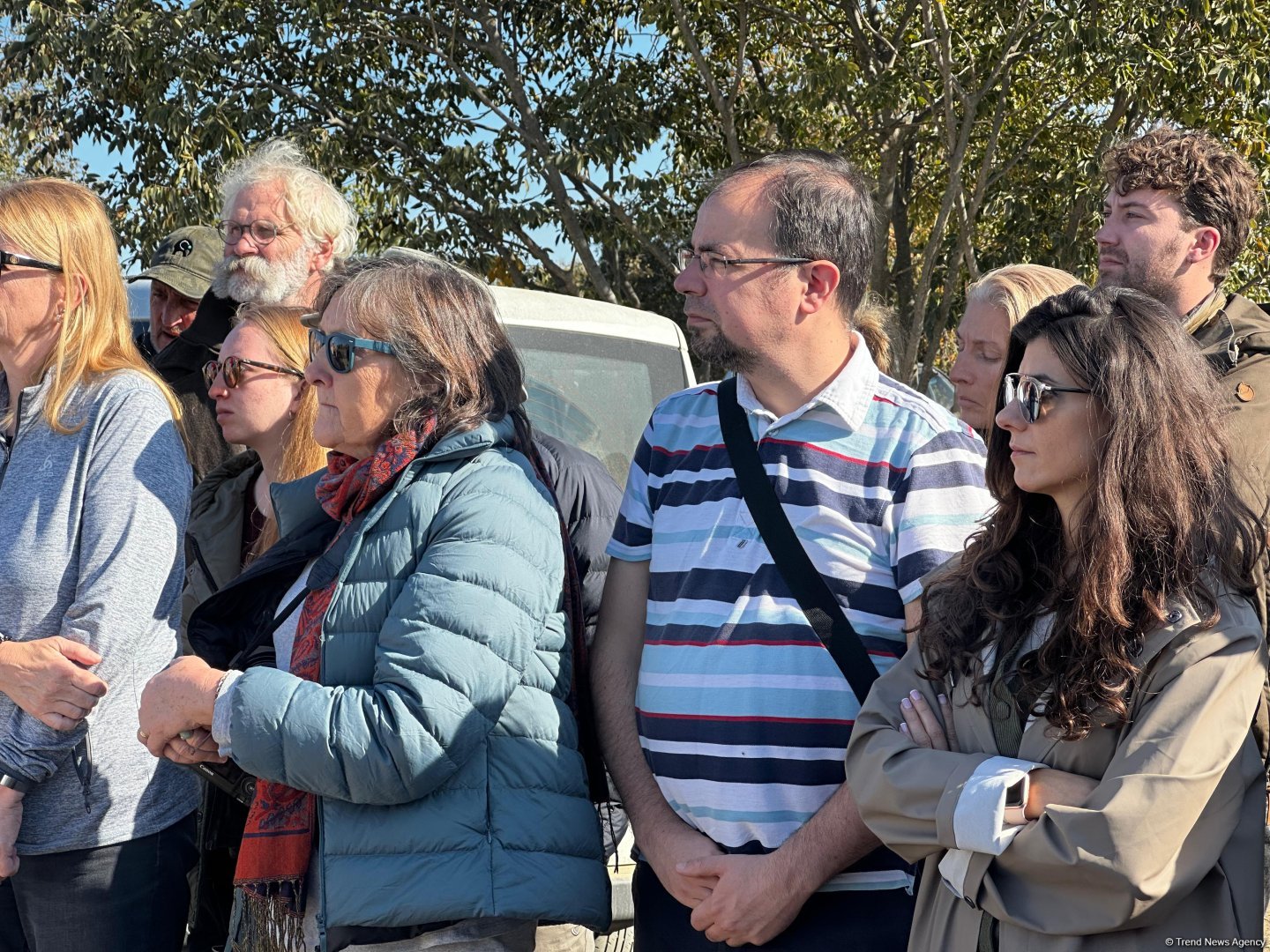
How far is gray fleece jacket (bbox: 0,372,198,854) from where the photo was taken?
267cm

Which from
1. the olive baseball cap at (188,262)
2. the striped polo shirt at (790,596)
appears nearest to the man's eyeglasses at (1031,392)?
the striped polo shirt at (790,596)

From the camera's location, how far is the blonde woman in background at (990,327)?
355 centimetres

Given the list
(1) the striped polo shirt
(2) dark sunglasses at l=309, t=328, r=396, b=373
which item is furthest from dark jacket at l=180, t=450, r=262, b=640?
(1) the striped polo shirt

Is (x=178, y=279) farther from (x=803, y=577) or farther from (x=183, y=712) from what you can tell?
(x=803, y=577)

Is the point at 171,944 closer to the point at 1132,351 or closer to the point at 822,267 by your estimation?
the point at 822,267

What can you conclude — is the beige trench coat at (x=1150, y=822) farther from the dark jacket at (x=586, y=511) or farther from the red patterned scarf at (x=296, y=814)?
the dark jacket at (x=586, y=511)

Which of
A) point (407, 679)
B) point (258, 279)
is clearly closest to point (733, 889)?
point (407, 679)

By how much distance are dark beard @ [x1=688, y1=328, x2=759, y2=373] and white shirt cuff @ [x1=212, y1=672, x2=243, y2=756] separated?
106cm

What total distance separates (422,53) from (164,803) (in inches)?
360

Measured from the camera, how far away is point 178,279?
461 cm

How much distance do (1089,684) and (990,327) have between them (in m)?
1.86

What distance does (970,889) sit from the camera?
6.18ft

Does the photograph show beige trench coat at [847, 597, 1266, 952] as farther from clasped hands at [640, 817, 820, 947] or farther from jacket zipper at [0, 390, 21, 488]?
jacket zipper at [0, 390, 21, 488]

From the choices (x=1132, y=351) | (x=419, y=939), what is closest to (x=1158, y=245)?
(x=1132, y=351)
